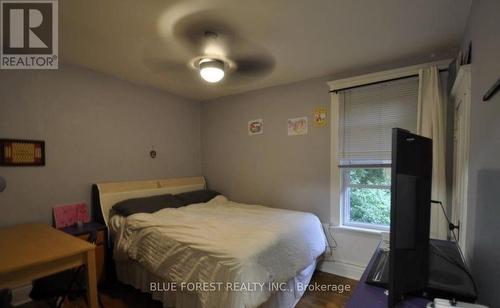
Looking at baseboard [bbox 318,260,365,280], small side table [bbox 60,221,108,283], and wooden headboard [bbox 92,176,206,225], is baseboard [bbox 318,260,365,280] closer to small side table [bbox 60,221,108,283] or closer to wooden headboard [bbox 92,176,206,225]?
wooden headboard [bbox 92,176,206,225]

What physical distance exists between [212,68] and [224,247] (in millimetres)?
1403

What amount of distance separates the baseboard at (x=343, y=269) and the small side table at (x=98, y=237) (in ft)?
8.17

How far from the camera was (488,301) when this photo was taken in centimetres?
95

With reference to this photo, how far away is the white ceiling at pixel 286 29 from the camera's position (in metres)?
1.71

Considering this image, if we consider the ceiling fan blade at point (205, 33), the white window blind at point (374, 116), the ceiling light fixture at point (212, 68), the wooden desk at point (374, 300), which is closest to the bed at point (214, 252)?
the wooden desk at point (374, 300)

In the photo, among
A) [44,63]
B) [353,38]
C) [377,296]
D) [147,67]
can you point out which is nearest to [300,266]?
[377,296]

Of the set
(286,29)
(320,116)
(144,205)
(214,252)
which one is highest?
(286,29)

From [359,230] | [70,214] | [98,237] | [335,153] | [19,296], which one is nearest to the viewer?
[19,296]

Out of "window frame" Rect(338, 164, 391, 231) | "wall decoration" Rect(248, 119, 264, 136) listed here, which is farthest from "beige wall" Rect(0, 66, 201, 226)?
"window frame" Rect(338, 164, 391, 231)

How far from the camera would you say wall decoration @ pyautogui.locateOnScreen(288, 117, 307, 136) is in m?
3.23

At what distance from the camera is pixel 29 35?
6.66 feet

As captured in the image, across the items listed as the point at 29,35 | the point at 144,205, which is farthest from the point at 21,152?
the point at 144,205

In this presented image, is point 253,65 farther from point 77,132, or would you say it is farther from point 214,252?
point 77,132

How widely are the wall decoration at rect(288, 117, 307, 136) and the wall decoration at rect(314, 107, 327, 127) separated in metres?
0.15
